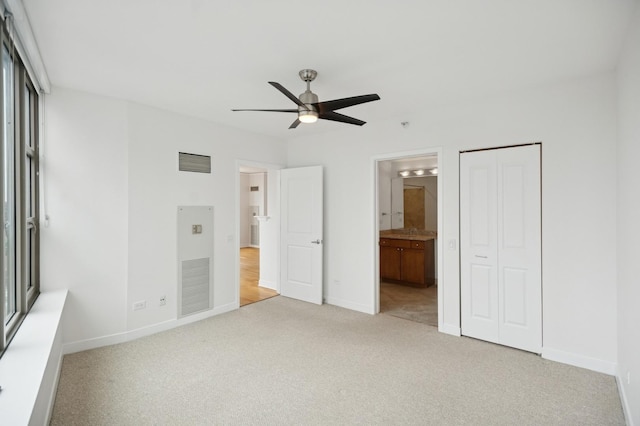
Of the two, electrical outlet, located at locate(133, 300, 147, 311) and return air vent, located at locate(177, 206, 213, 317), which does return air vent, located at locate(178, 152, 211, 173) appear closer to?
return air vent, located at locate(177, 206, 213, 317)

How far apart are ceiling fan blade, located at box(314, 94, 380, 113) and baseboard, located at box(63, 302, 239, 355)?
120 inches

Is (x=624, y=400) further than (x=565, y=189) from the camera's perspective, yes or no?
No

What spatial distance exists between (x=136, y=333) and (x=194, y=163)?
2090mm

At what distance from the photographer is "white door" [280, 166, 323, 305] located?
4953 millimetres

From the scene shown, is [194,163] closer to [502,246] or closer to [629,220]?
[502,246]

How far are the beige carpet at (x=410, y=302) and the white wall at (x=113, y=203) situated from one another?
2.95 metres

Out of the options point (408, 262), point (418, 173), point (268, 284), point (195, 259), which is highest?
point (418, 173)

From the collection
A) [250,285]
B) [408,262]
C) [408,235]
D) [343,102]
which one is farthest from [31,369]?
[408,235]

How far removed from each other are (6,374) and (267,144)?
401cm

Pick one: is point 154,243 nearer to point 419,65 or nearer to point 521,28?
point 419,65

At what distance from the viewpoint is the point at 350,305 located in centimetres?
473

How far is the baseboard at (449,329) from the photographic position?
376 centimetres

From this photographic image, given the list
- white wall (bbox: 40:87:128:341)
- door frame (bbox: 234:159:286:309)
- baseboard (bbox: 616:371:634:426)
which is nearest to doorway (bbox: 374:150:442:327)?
door frame (bbox: 234:159:286:309)

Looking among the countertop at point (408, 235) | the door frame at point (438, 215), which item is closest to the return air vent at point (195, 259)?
the door frame at point (438, 215)
